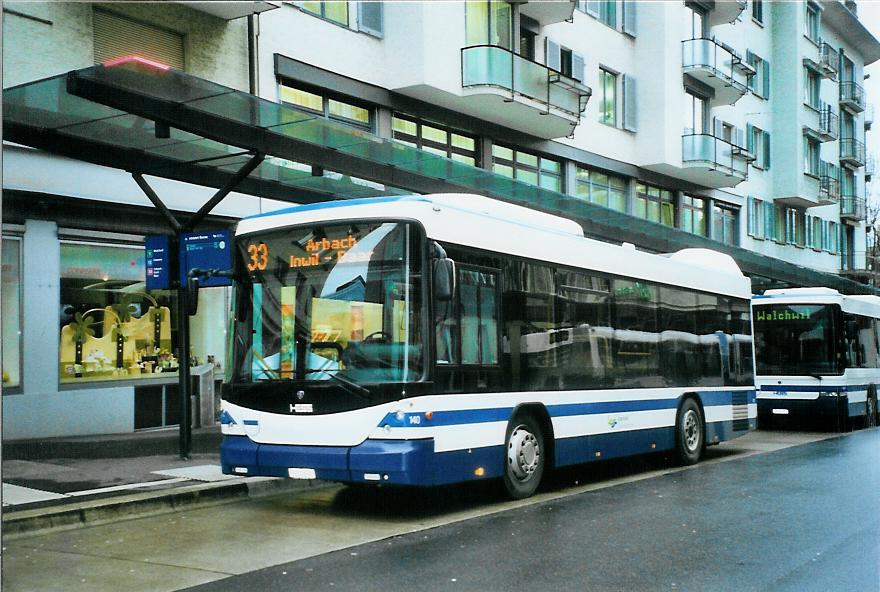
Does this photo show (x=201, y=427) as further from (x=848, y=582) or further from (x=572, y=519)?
(x=848, y=582)

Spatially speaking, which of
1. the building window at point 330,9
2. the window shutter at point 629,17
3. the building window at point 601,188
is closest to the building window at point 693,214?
the building window at point 601,188

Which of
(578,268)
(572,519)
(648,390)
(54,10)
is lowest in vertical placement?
(572,519)

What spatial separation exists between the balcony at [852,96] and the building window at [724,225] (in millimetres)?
17899

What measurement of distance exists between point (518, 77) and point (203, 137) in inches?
507

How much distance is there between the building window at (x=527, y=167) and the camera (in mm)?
25641

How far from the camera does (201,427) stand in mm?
17734

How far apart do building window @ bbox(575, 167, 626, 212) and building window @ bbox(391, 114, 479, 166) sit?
5599 mm

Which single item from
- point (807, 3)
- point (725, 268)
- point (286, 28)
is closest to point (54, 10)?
point (286, 28)

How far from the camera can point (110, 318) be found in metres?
16.5

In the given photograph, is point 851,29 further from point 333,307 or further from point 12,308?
point 333,307

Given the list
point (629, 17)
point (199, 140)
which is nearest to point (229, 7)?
point (199, 140)

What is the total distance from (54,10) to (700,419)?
11.5 meters

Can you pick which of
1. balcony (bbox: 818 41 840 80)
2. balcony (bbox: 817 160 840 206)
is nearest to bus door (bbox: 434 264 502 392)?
balcony (bbox: 817 160 840 206)

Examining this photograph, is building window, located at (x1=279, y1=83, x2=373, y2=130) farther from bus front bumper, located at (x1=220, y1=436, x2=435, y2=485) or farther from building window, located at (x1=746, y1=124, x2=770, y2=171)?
building window, located at (x1=746, y1=124, x2=770, y2=171)
